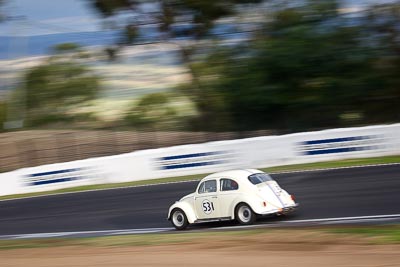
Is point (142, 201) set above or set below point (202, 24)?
below

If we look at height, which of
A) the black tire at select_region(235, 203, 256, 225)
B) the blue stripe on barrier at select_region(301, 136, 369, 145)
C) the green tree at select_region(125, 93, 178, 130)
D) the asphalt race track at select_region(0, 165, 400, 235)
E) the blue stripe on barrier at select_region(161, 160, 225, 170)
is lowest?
the asphalt race track at select_region(0, 165, 400, 235)

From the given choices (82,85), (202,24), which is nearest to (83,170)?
(202,24)

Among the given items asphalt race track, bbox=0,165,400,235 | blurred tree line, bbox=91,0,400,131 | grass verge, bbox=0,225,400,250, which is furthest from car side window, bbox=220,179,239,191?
blurred tree line, bbox=91,0,400,131

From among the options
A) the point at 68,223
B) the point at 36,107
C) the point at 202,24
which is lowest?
the point at 68,223

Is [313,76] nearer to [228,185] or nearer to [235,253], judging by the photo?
[228,185]

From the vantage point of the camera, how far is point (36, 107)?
51.5 meters

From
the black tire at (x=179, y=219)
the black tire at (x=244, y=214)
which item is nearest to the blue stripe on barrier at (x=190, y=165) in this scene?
the black tire at (x=179, y=219)

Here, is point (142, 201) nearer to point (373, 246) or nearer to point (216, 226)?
point (216, 226)

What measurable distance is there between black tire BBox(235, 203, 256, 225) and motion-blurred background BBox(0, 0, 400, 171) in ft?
45.9

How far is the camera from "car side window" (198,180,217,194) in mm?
15867

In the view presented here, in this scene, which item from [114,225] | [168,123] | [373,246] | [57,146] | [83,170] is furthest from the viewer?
[168,123]

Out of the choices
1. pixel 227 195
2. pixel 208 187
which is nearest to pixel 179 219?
pixel 208 187

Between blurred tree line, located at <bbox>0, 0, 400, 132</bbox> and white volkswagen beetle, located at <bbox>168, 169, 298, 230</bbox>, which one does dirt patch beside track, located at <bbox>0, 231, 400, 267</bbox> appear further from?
blurred tree line, located at <bbox>0, 0, 400, 132</bbox>

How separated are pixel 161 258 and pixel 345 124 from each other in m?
21.7
